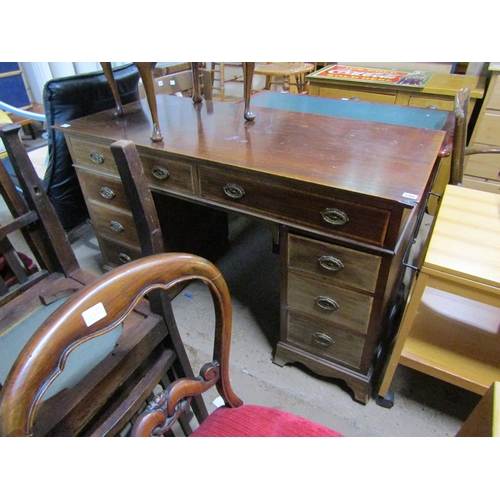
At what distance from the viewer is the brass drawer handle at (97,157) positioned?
4.04ft

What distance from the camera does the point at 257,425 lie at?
661mm

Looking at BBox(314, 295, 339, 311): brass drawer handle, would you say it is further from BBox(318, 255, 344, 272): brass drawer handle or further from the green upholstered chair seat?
the green upholstered chair seat

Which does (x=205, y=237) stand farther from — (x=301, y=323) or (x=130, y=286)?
(x=130, y=286)

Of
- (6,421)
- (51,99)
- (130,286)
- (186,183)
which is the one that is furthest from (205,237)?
(6,421)

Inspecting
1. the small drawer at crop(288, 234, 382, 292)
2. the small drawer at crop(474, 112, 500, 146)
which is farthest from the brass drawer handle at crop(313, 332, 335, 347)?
the small drawer at crop(474, 112, 500, 146)

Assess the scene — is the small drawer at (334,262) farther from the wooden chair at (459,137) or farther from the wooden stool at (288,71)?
the wooden stool at (288,71)

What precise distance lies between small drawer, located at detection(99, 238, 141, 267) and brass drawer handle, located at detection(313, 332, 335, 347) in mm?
796

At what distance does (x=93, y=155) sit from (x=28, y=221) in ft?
A: 1.86

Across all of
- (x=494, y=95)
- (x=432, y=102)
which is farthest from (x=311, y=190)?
(x=494, y=95)

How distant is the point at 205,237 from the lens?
5.62ft

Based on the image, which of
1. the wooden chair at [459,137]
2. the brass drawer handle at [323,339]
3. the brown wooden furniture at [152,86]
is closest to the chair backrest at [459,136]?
the wooden chair at [459,137]

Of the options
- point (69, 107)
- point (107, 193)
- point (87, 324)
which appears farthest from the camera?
point (69, 107)

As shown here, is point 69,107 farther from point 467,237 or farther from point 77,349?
point 467,237

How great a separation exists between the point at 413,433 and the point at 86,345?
995 mm
